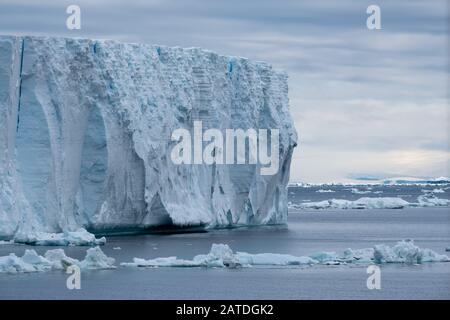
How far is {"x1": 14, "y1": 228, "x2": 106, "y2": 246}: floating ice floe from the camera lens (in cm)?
3180

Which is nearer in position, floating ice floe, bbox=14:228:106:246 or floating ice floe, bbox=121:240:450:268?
floating ice floe, bbox=121:240:450:268

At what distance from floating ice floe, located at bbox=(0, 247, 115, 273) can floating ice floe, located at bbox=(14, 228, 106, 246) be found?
145 inches

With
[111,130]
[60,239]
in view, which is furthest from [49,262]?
[111,130]

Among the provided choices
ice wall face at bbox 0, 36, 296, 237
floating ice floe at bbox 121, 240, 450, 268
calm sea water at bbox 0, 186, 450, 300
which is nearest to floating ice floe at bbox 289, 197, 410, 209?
ice wall face at bbox 0, 36, 296, 237

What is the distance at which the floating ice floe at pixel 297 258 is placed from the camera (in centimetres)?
2884

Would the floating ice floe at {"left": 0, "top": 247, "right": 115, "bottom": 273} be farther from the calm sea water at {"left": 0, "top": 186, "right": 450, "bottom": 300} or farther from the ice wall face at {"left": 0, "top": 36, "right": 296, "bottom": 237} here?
the ice wall face at {"left": 0, "top": 36, "right": 296, "bottom": 237}

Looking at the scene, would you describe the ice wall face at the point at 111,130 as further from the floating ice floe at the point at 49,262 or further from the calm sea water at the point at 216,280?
the floating ice floe at the point at 49,262
